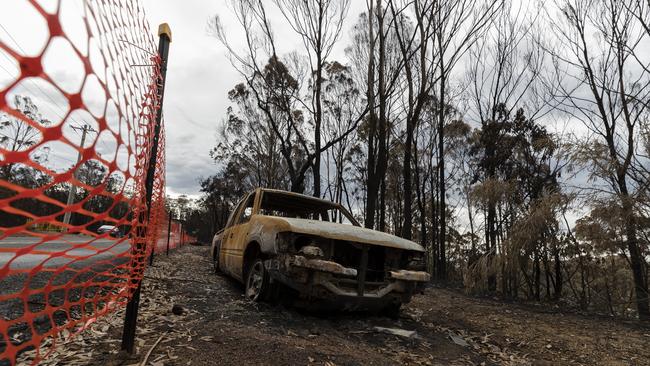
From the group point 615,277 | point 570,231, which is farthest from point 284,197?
point 615,277

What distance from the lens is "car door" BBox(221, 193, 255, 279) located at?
16.8 ft

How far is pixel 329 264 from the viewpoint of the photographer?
11.8ft

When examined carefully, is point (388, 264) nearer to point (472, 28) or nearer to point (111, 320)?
point (111, 320)

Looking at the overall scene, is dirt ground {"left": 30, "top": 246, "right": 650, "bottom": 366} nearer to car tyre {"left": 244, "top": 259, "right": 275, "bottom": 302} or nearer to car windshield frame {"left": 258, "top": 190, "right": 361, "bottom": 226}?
car tyre {"left": 244, "top": 259, "right": 275, "bottom": 302}

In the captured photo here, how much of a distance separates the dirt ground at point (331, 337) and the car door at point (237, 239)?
1.23 ft

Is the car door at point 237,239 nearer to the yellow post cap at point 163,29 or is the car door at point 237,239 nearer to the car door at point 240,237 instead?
the car door at point 240,237

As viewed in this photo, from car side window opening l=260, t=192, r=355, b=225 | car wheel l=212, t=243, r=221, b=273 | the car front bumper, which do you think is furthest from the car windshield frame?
car wheel l=212, t=243, r=221, b=273

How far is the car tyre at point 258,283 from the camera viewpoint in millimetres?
4172

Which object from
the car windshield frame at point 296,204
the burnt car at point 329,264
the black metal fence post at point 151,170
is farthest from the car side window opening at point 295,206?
the black metal fence post at point 151,170

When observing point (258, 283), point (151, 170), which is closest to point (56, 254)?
point (151, 170)

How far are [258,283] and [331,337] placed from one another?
1.39 meters

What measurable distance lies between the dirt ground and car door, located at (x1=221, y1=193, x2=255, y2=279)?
0.37 meters

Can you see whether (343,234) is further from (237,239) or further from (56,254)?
(56,254)

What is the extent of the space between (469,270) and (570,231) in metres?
2.42
